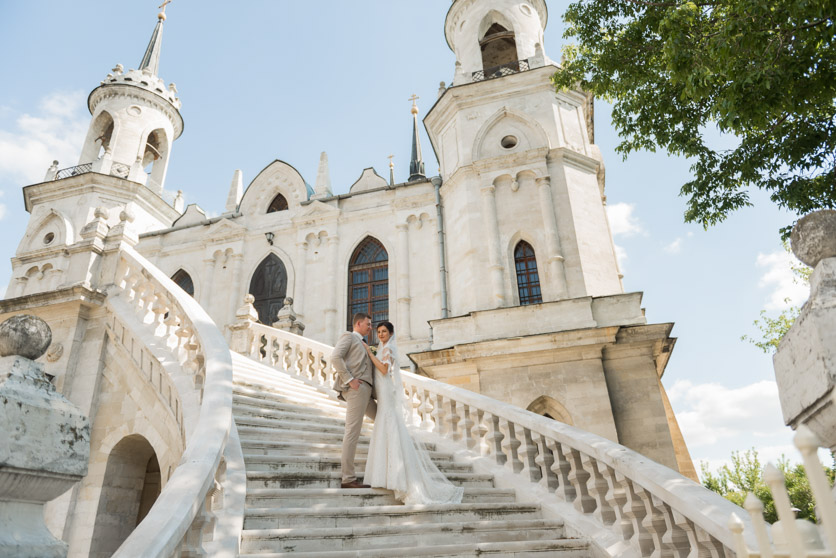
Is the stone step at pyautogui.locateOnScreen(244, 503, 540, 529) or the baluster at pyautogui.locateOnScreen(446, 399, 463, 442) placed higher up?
the baluster at pyautogui.locateOnScreen(446, 399, 463, 442)

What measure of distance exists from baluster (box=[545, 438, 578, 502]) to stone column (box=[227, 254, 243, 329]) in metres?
14.1

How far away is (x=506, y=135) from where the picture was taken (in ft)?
50.8

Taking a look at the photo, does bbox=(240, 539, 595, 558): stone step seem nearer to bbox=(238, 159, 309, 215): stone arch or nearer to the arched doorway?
the arched doorway

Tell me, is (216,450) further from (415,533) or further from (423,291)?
(423,291)

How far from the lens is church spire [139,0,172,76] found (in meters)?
27.8

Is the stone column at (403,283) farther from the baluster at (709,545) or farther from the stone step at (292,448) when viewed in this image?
the baluster at (709,545)

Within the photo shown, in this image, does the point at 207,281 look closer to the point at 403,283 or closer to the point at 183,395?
the point at 403,283

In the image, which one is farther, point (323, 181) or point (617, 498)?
point (323, 181)

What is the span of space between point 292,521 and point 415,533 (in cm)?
112

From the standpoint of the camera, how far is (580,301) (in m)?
12.1

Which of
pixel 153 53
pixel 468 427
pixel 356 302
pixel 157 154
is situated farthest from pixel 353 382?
pixel 153 53

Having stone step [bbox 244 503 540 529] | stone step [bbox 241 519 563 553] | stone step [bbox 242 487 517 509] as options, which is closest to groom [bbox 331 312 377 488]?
stone step [bbox 242 487 517 509]

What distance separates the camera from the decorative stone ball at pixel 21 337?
8.24ft

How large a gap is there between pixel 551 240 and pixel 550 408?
14.8 feet
